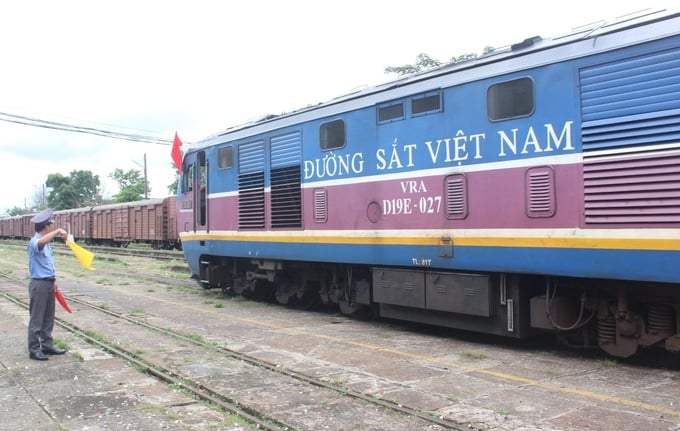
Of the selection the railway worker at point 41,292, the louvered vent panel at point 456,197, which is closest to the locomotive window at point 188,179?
the railway worker at point 41,292

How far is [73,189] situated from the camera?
247ft

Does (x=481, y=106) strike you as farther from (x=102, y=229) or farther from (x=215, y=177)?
(x=102, y=229)

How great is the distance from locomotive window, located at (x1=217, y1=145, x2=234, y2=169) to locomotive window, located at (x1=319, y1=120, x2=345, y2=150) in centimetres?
293

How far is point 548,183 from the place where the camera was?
6.27 m

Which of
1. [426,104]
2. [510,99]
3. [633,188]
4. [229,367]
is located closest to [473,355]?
[633,188]

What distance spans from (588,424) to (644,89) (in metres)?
3.19

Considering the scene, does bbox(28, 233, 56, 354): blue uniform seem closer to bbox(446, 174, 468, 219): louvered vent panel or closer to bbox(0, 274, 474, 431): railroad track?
bbox(0, 274, 474, 431): railroad track

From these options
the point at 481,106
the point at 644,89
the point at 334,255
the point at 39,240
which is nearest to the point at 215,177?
the point at 334,255

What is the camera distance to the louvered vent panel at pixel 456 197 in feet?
23.4

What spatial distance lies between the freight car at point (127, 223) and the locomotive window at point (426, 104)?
2565 cm

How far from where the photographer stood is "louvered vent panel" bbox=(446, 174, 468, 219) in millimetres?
A: 7137

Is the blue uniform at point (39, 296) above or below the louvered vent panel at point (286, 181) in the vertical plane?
below

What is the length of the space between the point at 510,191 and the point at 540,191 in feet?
1.27

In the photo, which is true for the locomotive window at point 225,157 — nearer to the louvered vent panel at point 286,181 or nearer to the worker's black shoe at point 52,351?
the louvered vent panel at point 286,181
